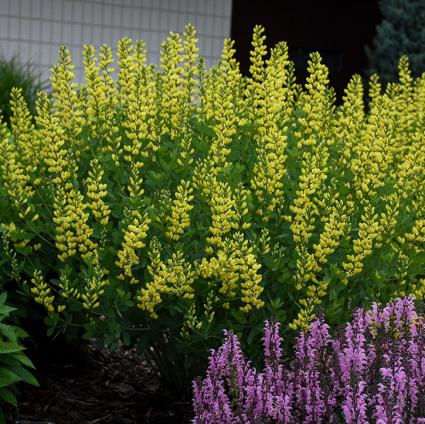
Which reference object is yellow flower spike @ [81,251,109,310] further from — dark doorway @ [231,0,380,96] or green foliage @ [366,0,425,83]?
green foliage @ [366,0,425,83]

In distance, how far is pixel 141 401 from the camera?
496 cm

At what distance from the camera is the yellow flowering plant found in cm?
405

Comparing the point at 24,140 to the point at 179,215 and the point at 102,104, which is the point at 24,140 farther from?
the point at 179,215

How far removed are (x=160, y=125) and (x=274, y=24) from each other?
10595 mm

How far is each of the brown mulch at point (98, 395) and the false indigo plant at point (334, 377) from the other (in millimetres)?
1070

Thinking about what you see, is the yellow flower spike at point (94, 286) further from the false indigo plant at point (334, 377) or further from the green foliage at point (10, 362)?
the false indigo plant at point (334, 377)

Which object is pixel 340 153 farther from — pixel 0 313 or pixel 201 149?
pixel 0 313

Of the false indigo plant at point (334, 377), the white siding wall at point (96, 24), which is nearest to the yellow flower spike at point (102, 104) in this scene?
the false indigo plant at point (334, 377)

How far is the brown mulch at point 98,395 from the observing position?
474 cm

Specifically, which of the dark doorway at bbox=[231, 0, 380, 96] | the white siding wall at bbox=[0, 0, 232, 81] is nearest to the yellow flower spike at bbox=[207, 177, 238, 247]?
the white siding wall at bbox=[0, 0, 232, 81]

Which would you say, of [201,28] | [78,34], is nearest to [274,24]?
[201,28]

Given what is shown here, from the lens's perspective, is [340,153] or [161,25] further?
[161,25]

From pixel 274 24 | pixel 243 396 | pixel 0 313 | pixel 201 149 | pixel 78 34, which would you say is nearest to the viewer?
pixel 243 396

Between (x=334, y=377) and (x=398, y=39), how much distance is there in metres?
12.1
